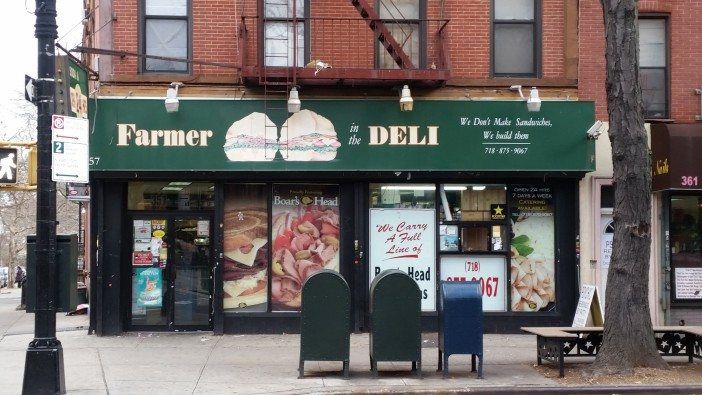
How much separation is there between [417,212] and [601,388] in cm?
545

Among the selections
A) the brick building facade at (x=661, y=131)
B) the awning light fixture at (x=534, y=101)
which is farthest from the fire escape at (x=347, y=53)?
the brick building facade at (x=661, y=131)

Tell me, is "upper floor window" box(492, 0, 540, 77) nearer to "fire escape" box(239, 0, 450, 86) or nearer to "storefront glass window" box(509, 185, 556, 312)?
"fire escape" box(239, 0, 450, 86)

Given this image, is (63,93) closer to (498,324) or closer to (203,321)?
(203,321)

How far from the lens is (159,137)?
14008 millimetres

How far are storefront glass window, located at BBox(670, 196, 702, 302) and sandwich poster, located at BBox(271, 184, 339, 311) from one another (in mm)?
6171

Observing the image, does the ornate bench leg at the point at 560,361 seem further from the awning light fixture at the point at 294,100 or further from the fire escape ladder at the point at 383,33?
the awning light fixture at the point at 294,100

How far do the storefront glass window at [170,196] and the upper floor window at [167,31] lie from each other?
2.02 metres

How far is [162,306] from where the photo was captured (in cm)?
1463

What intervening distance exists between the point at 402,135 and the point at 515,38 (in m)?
2.85

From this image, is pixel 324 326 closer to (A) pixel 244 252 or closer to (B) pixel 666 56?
(A) pixel 244 252

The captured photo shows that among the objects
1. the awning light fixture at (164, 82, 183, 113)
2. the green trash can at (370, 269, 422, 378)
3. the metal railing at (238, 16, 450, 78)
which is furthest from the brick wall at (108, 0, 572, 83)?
the green trash can at (370, 269, 422, 378)

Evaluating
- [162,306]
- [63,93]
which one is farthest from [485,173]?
[63,93]

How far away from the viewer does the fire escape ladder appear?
550 inches

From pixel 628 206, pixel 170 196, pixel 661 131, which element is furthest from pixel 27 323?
pixel 661 131
